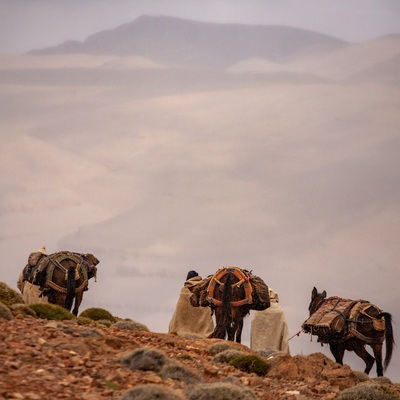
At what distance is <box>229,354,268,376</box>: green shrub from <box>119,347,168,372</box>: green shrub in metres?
4.27

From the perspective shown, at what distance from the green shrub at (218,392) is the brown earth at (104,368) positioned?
234 mm

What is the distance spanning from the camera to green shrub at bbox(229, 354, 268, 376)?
2275 cm

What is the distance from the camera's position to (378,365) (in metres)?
30.9

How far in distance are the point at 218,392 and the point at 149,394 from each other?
214 cm

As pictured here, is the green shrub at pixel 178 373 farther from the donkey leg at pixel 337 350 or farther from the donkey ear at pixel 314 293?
the donkey ear at pixel 314 293

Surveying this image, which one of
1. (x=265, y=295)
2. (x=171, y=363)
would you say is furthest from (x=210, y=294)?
(x=171, y=363)

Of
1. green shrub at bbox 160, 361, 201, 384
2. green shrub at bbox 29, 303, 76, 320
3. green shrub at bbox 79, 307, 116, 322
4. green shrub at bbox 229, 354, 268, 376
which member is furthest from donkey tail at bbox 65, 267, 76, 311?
green shrub at bbox 160, 361, 201, 384

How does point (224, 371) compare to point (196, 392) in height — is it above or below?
above

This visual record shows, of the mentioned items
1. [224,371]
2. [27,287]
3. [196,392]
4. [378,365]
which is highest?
[27,287]

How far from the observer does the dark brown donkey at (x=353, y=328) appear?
2989 centimetres

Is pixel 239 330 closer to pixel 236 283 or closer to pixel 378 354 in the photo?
pixel 236 283

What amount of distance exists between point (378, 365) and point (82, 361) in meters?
15.6

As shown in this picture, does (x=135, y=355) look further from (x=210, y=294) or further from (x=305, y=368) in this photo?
(x=210, y=294)

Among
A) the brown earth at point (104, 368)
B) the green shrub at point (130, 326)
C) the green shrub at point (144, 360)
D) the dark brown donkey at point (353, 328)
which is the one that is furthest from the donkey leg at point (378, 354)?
the green shrub at point (144, 360)
